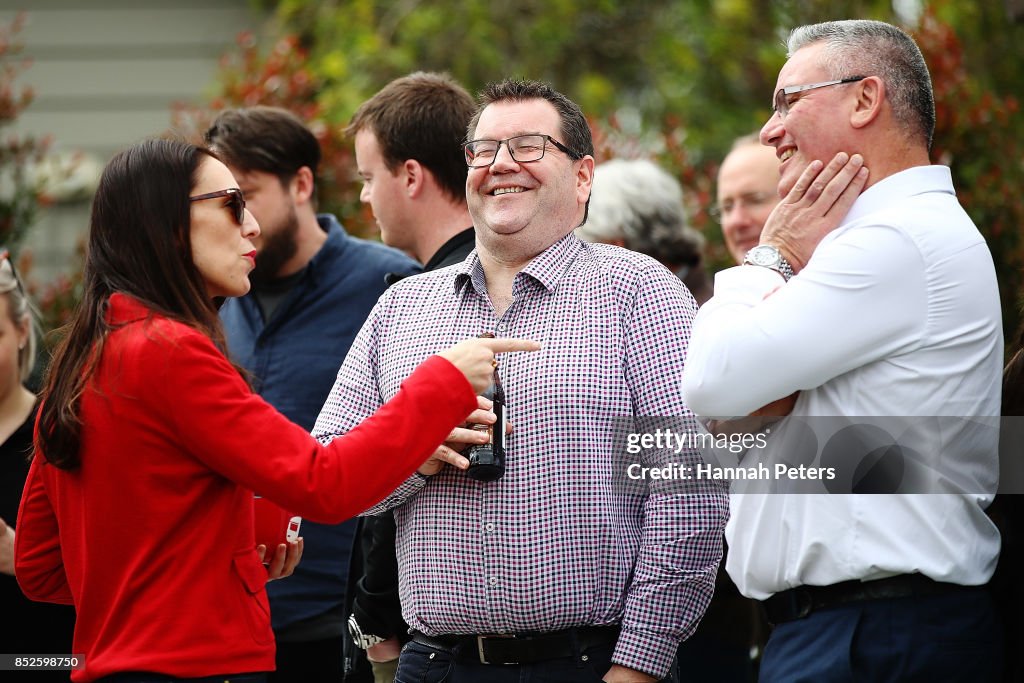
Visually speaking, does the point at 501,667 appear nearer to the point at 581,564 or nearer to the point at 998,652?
the point at 581,564

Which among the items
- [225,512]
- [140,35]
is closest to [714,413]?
[225,512]

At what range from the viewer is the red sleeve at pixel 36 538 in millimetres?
2939

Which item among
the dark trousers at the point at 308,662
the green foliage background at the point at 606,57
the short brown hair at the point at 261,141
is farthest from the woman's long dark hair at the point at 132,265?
the green foliage background at the point at 606,57

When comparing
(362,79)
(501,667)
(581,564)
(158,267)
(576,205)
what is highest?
(362,79)

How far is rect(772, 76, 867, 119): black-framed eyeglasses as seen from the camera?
289 centimetres

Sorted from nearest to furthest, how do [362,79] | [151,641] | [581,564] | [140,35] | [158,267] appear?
[151,641] → [158,267] → [581,564] → [362,79] → [140,35]

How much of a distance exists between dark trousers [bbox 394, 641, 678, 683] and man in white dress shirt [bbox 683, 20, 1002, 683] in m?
0.46

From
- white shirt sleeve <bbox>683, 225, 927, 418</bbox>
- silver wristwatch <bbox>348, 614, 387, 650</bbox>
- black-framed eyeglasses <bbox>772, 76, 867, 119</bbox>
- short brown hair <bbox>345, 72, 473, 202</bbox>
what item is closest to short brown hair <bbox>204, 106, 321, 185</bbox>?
short brown hair <bbox>345, 72, 473, 202</bbox>

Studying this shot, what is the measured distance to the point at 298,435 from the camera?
9.01 feet

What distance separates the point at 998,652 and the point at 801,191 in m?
1.15

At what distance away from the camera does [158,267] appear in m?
2.82

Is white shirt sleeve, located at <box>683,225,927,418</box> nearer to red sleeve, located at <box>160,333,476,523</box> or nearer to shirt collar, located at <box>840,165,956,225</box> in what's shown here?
shirt collar, located at <box>840,165,956,225</box>
